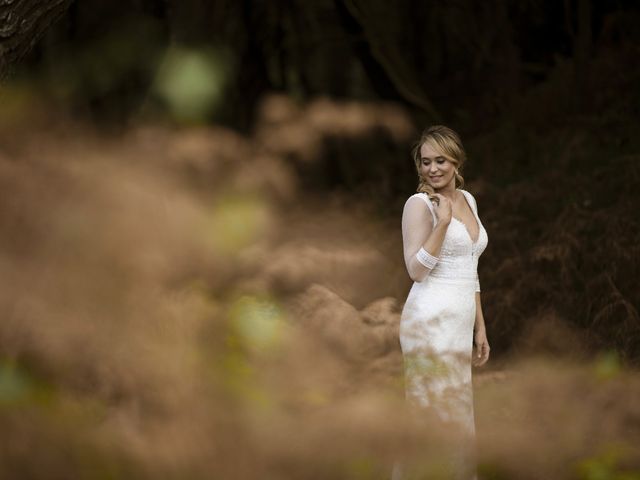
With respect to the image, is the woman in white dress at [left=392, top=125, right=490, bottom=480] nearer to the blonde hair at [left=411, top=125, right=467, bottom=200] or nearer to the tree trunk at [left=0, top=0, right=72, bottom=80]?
the blonde hair at [left=411, top=125, right=467, bottom=200]

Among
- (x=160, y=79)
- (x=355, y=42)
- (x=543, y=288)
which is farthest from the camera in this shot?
(x=355, y=42)

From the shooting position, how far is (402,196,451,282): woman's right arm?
12.1ft

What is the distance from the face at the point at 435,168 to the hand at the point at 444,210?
176 millimetres

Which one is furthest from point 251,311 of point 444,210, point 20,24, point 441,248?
point 20,24

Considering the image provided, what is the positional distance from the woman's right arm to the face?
173 mm

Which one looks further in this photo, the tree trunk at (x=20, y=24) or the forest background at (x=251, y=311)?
the tree trunk at (x=20, y=24)

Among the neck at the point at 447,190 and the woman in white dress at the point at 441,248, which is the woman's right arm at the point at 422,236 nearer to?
the woman in white dress at the point at 441,248

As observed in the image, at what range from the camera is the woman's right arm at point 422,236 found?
3.69 m

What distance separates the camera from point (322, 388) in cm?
250

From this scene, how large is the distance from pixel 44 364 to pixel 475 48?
10.4 metres

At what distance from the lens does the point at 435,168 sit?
12.9 ft

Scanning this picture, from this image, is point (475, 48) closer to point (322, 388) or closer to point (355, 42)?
point (355, 42)

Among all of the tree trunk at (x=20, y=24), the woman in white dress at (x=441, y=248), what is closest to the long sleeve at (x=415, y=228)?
the woman in white dress at (x=441, y=248)

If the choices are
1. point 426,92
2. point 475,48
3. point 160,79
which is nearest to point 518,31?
point 475,48
